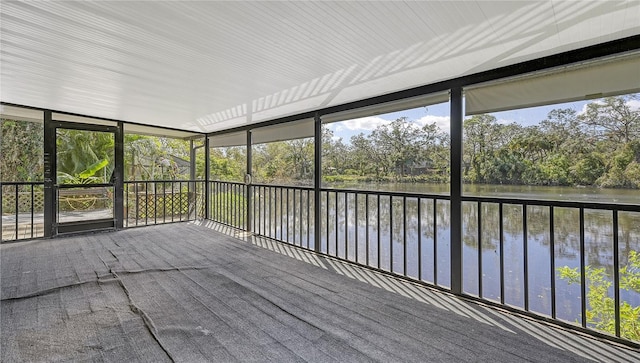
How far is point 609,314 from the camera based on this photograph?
2.64 meters

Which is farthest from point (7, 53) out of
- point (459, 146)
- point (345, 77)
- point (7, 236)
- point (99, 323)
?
point (459, 146)

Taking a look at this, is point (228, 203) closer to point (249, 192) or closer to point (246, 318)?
point (249, 192)

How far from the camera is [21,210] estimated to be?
15.5 ft

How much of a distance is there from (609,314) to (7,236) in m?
7.79

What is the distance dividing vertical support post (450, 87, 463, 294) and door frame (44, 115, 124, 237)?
5.69 metres

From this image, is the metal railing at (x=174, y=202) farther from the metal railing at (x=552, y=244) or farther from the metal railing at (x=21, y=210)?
the metal railing at (x=552, y=244)

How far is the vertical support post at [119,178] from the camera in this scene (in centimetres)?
546

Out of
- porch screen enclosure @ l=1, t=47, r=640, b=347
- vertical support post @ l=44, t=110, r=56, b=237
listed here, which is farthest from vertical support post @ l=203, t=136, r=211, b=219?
porch screen enclosure @ l=1, t=47, r=640, b=347

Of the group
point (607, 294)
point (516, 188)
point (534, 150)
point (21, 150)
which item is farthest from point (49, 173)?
point (607, 294)

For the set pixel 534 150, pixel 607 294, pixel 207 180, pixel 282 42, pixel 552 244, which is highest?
pixel 282 42

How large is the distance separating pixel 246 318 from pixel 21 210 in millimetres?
5011

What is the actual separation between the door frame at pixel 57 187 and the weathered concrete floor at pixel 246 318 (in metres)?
1.52

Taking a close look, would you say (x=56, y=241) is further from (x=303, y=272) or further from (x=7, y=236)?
(x=303, y=272)

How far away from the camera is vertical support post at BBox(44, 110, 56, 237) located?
4.73 m
